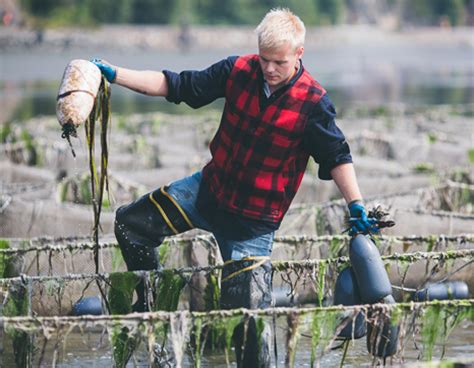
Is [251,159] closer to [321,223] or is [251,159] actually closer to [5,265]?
[5,265]

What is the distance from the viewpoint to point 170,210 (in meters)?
8.16

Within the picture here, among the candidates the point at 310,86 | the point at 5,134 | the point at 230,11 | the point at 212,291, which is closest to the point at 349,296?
the point at 310,86

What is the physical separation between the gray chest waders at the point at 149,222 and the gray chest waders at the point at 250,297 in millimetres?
517

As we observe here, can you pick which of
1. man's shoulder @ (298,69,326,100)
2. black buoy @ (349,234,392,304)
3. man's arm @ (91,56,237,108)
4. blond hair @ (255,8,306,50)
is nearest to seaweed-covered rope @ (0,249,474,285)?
black buoy @ (349,234,392,304)

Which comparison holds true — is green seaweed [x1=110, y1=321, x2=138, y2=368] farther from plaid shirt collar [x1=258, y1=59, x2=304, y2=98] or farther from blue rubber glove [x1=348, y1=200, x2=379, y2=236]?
plaid shirt collar [x1=258, y1=59, x2=304, y2=98]

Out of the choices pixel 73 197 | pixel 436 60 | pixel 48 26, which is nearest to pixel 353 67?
pixel 436 60

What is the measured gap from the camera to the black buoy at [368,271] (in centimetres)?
786

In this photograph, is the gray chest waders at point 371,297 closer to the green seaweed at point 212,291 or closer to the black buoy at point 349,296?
the black buoy at point 349,296

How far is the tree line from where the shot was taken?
360ft

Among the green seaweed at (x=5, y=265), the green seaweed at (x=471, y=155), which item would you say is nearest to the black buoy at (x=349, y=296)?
the green seaweed at (x=5, y=265)

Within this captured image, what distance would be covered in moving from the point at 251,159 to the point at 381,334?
56.6 inches

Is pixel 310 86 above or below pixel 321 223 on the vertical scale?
above

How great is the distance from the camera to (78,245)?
9.73 meters

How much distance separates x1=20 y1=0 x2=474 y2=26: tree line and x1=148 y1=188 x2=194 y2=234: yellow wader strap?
99019mm
